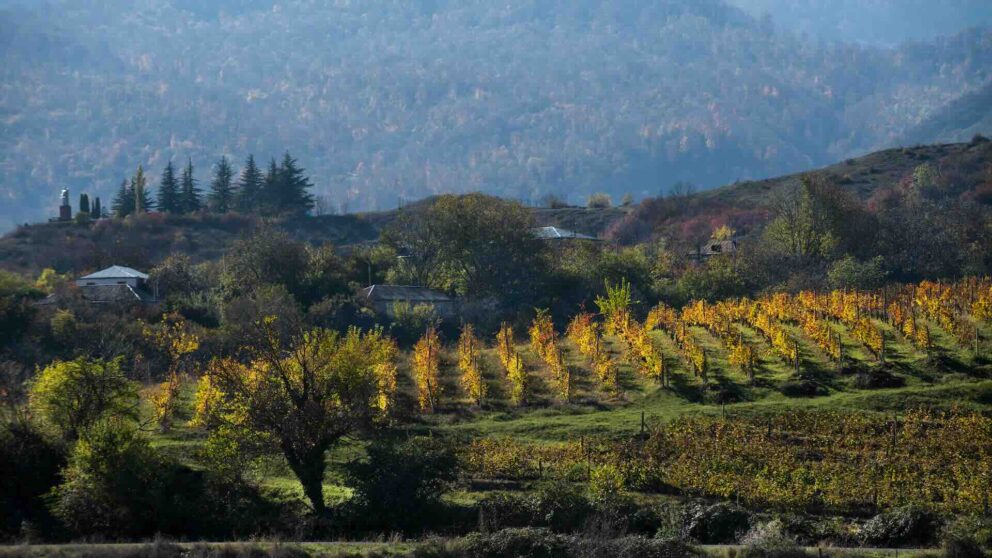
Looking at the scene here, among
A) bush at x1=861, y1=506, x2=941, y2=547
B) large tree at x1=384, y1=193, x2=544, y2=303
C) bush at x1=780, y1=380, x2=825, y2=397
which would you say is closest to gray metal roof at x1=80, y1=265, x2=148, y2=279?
large tree at x1=384, y1=193, x2=544, y2=303

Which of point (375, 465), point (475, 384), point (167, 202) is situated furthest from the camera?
point (167, 202)

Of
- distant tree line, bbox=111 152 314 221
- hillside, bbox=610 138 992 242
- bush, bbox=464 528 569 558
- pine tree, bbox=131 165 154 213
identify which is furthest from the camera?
distant tree line, bbox=111 152 314 221

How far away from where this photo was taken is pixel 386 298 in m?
67.9

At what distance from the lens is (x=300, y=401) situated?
33.5m

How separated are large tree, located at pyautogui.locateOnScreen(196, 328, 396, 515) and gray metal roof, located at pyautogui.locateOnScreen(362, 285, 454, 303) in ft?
105

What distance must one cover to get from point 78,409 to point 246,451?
6.26m

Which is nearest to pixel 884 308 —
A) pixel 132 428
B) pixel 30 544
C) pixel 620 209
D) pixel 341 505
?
pixel 341 505

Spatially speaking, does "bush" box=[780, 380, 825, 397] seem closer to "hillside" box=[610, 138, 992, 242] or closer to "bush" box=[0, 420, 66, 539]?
"bush" box=[0, 420, 66, 539]

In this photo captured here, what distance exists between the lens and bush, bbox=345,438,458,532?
3178 centimetres

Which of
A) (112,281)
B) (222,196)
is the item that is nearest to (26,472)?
Result: (112,281)

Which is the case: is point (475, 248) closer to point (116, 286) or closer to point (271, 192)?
point (116, 286)

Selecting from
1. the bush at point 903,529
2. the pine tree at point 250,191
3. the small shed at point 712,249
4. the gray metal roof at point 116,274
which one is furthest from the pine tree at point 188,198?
the bush at point 903,529

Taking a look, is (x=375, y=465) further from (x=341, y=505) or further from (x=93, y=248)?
(x=93, y=248)

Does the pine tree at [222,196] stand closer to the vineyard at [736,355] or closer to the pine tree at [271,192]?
the pine tree at [271,192]
